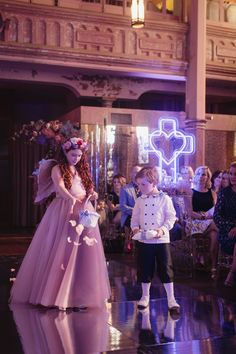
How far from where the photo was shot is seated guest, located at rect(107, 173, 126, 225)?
9094 mm

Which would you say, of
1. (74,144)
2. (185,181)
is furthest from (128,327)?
(185,181)

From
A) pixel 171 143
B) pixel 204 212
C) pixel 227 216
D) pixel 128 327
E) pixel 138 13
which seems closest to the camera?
pixel 128 327

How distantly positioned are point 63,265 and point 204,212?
9.06ft

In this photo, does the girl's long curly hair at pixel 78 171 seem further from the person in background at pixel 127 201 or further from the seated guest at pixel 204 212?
the person in background at pixel 127 201

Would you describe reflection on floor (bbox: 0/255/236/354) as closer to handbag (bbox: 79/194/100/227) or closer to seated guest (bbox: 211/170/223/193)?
handbag (bbox: 79/194/100/227)

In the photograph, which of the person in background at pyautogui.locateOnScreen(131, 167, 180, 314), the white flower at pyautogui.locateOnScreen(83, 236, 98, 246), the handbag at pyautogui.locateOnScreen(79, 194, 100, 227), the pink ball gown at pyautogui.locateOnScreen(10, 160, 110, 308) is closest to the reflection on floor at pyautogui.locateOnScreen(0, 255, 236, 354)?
the pink ball gown at pyautogui.locateOnScreen(10, 160, 110, 308)

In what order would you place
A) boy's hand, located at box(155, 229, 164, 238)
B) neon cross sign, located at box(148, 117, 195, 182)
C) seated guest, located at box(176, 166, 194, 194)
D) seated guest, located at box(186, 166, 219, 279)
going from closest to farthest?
boy's hand, located at box(155, 229, 164, 238) → seated guest, located at box(186, 166, 219, 279) → seated guest, located at box(176, 166, 194, 194) → neon cross sign, located at box(148, 117, 195, 182)

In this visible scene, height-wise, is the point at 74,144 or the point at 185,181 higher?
the point at 74,144

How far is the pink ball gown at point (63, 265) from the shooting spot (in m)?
4.82

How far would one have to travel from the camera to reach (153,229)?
4840 millimetres

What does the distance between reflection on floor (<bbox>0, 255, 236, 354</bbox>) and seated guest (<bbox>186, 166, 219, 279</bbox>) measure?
117 centimetres

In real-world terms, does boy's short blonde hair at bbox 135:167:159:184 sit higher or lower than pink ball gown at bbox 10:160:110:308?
higher

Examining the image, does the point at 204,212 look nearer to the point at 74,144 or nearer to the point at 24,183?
the point at 74,144

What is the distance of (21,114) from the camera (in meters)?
13.5
